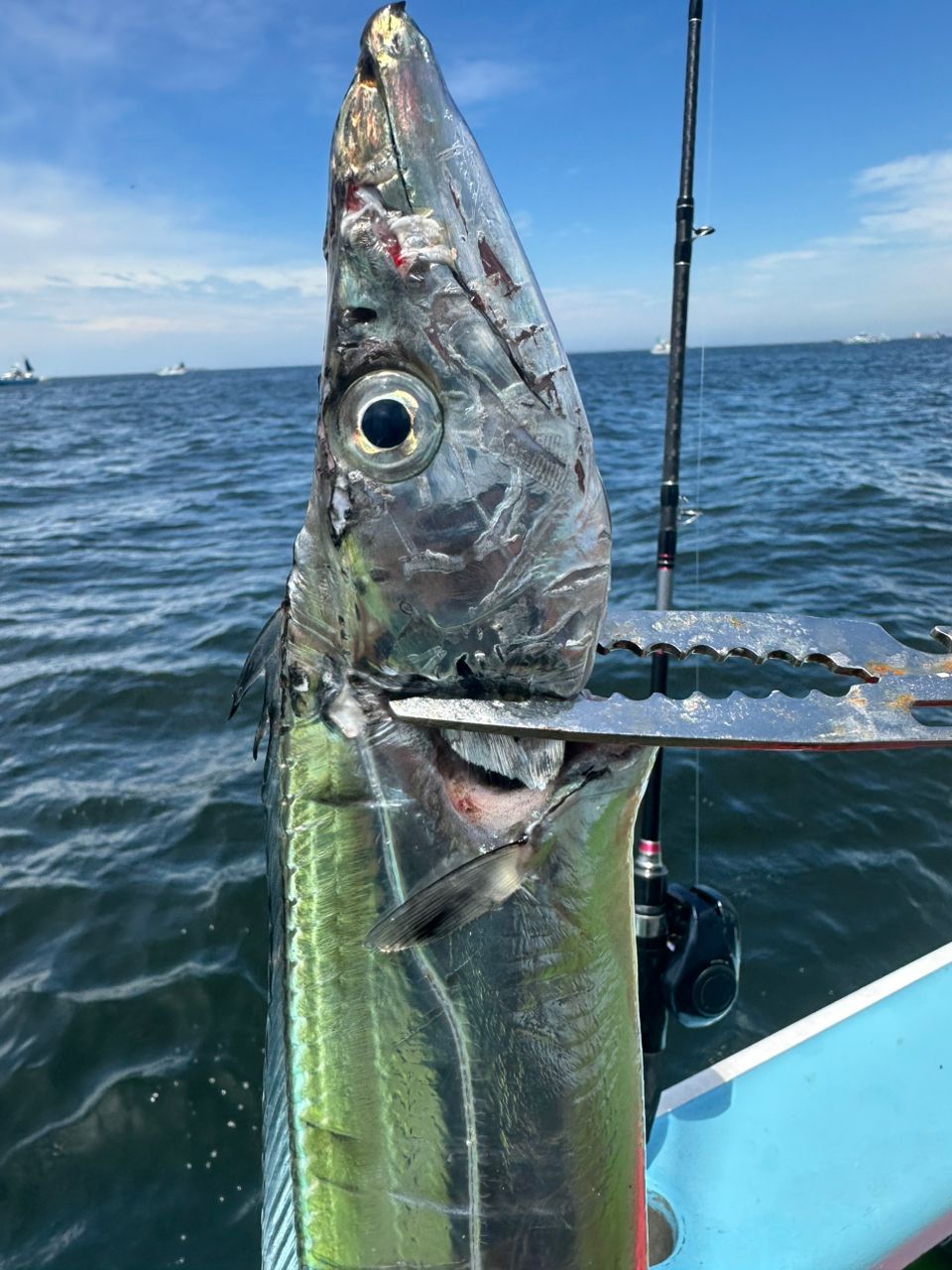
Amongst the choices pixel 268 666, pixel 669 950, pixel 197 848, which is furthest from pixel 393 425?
pixel 197 848

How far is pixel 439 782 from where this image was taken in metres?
→ 1.35

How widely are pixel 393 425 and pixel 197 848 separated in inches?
157

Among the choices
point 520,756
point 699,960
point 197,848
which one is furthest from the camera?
point 197,848

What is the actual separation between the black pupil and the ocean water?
2.51m

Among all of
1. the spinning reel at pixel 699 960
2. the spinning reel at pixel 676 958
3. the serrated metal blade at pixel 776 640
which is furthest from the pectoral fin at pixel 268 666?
the spinning reel at pixel 699 960

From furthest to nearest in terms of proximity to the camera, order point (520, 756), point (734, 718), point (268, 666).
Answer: point (268, 666), point (520, 756), point (734, 718)

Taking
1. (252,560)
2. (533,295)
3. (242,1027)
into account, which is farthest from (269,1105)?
(252,560)

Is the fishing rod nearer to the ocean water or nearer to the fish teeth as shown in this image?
the fish teeth

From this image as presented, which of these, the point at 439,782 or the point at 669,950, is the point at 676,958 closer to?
the point at 669,950

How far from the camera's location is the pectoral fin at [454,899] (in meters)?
1.23

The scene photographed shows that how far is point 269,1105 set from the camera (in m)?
1.50

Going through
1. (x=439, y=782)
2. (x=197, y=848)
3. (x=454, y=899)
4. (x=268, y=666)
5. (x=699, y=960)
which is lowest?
(x=197, y=848)

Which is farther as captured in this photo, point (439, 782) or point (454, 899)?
point (439, 782)

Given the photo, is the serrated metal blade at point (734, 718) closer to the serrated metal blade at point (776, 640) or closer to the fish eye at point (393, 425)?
the serrated metal blade at point (776, 640)
